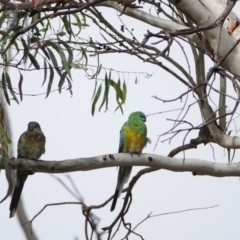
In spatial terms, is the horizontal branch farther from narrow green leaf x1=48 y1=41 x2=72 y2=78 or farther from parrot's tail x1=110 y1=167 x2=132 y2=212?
parrot's tail x1=110 y1=167 x2=132 y2=212

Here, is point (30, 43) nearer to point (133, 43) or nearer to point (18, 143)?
point (133, 43)

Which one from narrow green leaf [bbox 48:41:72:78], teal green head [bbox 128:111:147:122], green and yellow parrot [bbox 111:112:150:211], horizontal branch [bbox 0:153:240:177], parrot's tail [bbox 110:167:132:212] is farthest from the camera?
teal green head [bbox 128:111:147:122]

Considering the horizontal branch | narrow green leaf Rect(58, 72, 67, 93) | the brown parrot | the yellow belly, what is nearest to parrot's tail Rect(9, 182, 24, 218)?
the brown parrot

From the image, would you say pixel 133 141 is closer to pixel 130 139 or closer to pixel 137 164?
pixel 130 139

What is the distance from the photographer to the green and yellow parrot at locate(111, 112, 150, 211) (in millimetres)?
4547

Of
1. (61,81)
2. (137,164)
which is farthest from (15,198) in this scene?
(137,164)

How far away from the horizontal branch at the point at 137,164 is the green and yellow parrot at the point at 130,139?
0.80 meters

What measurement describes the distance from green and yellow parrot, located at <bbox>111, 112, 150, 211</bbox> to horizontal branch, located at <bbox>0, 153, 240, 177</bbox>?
80 cm

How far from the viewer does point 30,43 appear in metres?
3.91

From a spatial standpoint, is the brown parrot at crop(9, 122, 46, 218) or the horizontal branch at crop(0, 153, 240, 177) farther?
the brown parrot at crop(9, 122, 46, 218)

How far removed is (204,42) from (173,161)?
1.90 ft

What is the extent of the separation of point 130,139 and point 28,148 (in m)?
0.67

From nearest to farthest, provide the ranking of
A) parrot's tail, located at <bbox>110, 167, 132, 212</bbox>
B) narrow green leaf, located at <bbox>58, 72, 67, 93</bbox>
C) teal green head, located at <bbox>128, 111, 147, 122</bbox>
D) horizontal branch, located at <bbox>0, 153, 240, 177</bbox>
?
horizontal branch, located at <bbox>0, 153, 240, 177</bbox> → narrow green leaf, located at <bbox>58, 72, 67, 93</bbox> → parrot's tail, located at <bbox>110, 167, 132, 212</bbox> → teal green head, located at <bbox>128, 111, 147, 122</bbox>

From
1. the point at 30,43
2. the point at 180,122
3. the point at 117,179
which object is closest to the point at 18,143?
the point at 117,179
